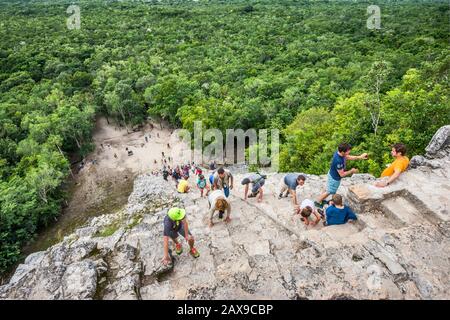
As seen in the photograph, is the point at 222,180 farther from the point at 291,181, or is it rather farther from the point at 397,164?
the point at 397,164

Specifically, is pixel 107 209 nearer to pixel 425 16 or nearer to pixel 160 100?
pixel 160 100

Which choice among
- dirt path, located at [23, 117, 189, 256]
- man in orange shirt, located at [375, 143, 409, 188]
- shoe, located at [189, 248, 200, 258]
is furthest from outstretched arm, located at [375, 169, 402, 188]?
dirt path, located at [23, 117, 189, 256]

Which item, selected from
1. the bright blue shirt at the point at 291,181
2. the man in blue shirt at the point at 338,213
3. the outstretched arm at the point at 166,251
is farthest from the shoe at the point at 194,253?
the bright blue shirt at the point at 291,181

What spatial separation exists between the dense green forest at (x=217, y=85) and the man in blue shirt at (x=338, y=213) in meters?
8.17

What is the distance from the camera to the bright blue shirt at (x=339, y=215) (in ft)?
27.0

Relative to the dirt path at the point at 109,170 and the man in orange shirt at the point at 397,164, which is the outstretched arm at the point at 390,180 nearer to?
the man in orange shirt at the point at 397,164

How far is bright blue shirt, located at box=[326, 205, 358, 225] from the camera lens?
27.0 feet

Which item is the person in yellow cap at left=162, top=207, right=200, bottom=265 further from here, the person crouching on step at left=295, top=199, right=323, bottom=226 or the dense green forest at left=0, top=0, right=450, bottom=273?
the dense green forest at left=0, top=0, right=450, bottom=273

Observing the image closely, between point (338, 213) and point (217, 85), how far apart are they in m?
38.5

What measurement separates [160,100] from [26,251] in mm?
24563

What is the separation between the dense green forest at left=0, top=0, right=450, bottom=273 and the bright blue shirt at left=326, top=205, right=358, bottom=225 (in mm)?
8163

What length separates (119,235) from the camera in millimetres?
10500
